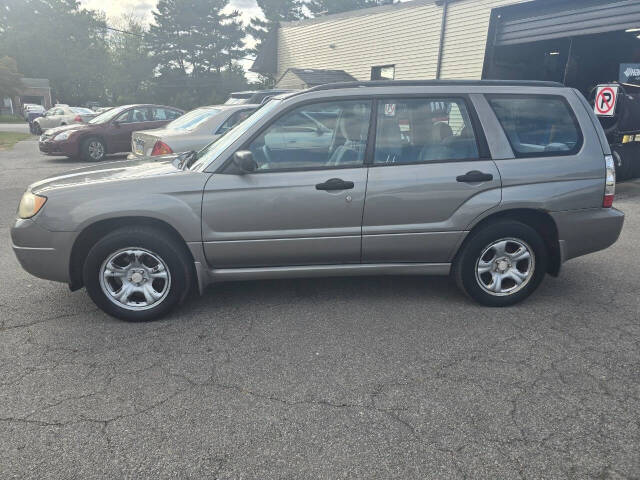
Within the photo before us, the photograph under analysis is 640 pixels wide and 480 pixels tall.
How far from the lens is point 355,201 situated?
3.55m

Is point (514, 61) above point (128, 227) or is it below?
above

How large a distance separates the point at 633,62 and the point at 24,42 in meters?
62.0

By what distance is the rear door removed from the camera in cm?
360

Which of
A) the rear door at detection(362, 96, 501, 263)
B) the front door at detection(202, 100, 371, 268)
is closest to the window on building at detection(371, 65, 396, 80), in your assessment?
the rear door at detection(362, 96, 501, 263)

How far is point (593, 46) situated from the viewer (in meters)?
14.9

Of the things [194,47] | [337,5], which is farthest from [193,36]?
[337,5]

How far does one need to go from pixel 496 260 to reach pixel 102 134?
1167 cm

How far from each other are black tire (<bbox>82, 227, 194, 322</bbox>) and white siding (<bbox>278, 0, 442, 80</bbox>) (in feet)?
48.6

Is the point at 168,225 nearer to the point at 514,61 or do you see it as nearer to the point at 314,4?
the point at 514,61

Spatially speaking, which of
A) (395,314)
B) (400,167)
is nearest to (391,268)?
(395,314)

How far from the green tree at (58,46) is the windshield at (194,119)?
2223 inches

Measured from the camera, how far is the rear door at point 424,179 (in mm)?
3602

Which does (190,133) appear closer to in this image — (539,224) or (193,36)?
(539,224)

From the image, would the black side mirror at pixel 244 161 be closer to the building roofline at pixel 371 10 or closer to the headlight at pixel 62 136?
the headlight at pixel 62 136
